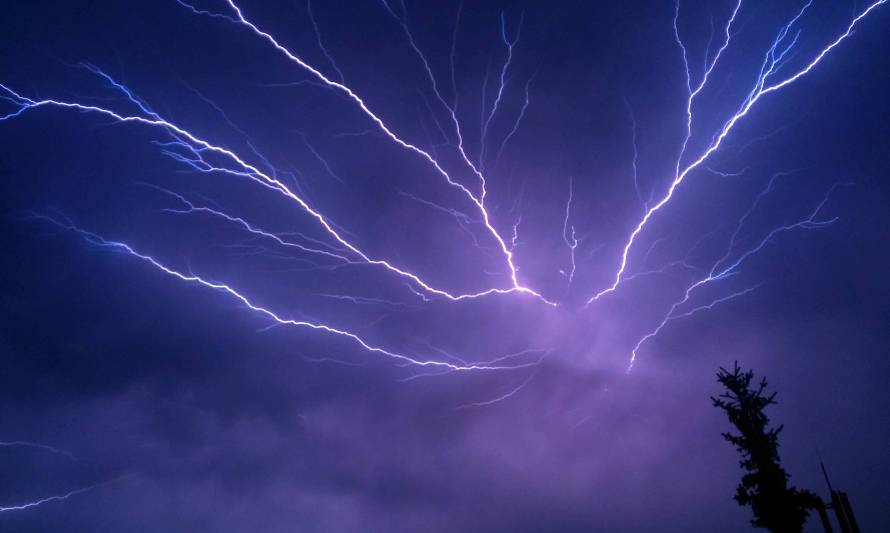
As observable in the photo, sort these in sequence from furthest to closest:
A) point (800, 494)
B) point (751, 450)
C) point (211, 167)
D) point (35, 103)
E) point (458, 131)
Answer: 1. point (211, 167)
2. point (458, 131)
3. point (35, 103)
4. point (751, 450)
5. point (800, 494)

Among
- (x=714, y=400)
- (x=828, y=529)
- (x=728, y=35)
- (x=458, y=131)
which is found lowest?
(x=828, y=529)

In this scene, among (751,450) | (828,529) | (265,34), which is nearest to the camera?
(828,529)

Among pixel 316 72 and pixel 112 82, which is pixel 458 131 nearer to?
pixel 316 72

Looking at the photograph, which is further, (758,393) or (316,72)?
(316,72)

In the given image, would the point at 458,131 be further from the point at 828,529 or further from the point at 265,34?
the point at 828,529

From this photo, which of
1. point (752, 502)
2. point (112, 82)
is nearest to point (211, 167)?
point (112, 82)

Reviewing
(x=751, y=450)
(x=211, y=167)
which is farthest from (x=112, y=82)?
(x=751, y=450)

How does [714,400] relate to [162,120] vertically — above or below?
below

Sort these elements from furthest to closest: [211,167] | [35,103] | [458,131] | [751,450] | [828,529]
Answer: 1. [211,167]
2. [458,131]
3. [35,103]
4. [751,450]
5. [828,529]

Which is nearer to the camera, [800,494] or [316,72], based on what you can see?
[800,494]
